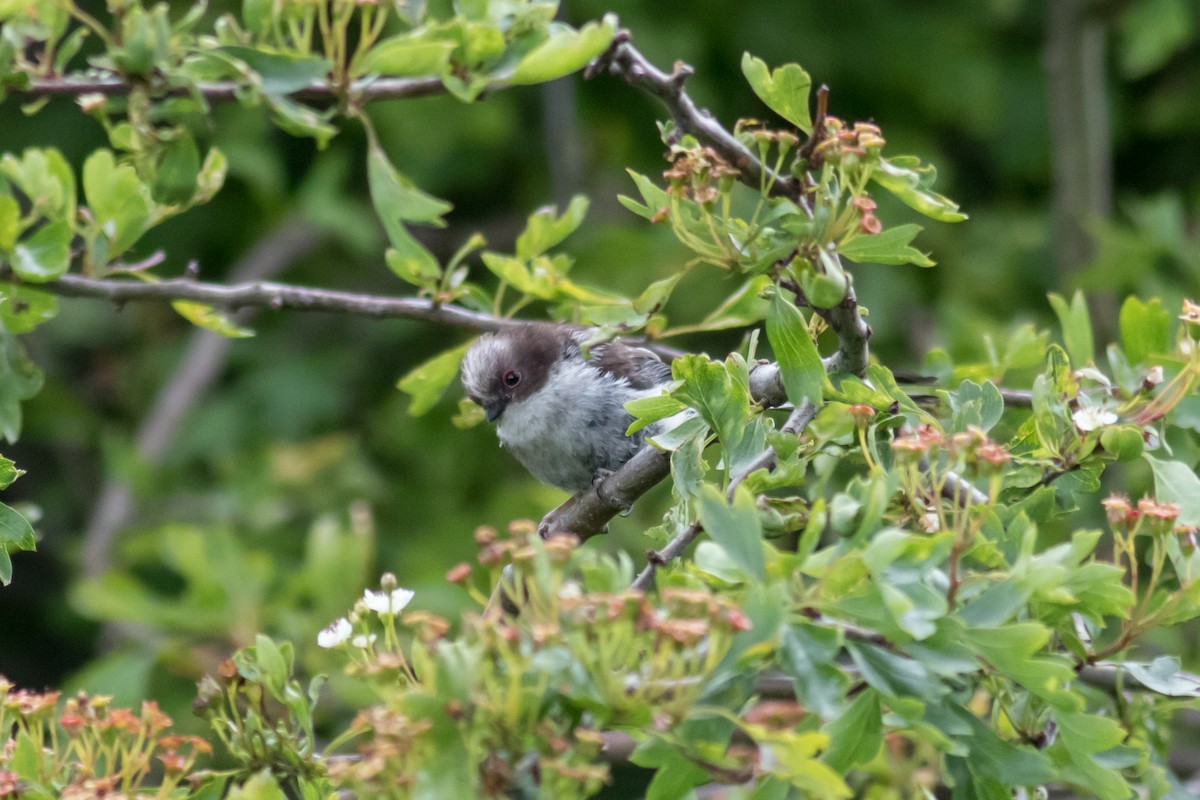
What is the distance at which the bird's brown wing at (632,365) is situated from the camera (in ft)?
14.5

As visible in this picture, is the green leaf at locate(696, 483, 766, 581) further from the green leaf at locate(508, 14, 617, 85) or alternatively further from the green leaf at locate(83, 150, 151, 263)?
the green leaf at locate(83, 150, 151, 263)

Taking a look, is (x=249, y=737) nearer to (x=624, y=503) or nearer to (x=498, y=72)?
(x=624, y=503)


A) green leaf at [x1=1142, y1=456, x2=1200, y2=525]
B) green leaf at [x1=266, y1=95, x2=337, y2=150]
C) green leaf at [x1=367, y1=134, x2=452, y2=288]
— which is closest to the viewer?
green leaf at [x1=1142, y1=456, x2=1200, y2=525]

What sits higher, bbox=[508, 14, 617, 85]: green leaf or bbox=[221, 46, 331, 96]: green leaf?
bbox=[221, 46, 331, 96]: green leaf

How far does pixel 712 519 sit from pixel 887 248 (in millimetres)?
711

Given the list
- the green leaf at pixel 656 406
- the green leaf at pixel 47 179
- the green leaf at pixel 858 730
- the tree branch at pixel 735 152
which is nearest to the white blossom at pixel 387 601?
the green leaf at pixel 656 406

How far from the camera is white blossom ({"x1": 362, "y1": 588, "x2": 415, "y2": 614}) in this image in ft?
7.04

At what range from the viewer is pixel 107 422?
26.4ft

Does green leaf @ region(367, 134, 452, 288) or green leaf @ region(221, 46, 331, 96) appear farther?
green leaf @ region(367, 134, 452, 288)

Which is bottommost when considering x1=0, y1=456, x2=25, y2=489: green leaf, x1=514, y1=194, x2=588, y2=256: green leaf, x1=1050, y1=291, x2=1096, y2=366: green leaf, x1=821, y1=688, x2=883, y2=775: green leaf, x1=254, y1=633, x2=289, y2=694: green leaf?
x1=821, y1=688, x2=883, y2=775: green leaf

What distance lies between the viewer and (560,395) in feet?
14.4

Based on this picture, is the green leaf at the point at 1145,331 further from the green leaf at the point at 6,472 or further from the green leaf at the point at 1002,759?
the green leaf at the point at 6,472

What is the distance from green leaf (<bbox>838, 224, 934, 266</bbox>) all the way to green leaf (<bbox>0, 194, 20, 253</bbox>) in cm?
158

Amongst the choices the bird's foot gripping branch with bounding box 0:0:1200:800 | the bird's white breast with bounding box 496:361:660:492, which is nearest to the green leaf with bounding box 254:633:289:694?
the bird's foot gripping branch with bounding box 0:0:1200:800
